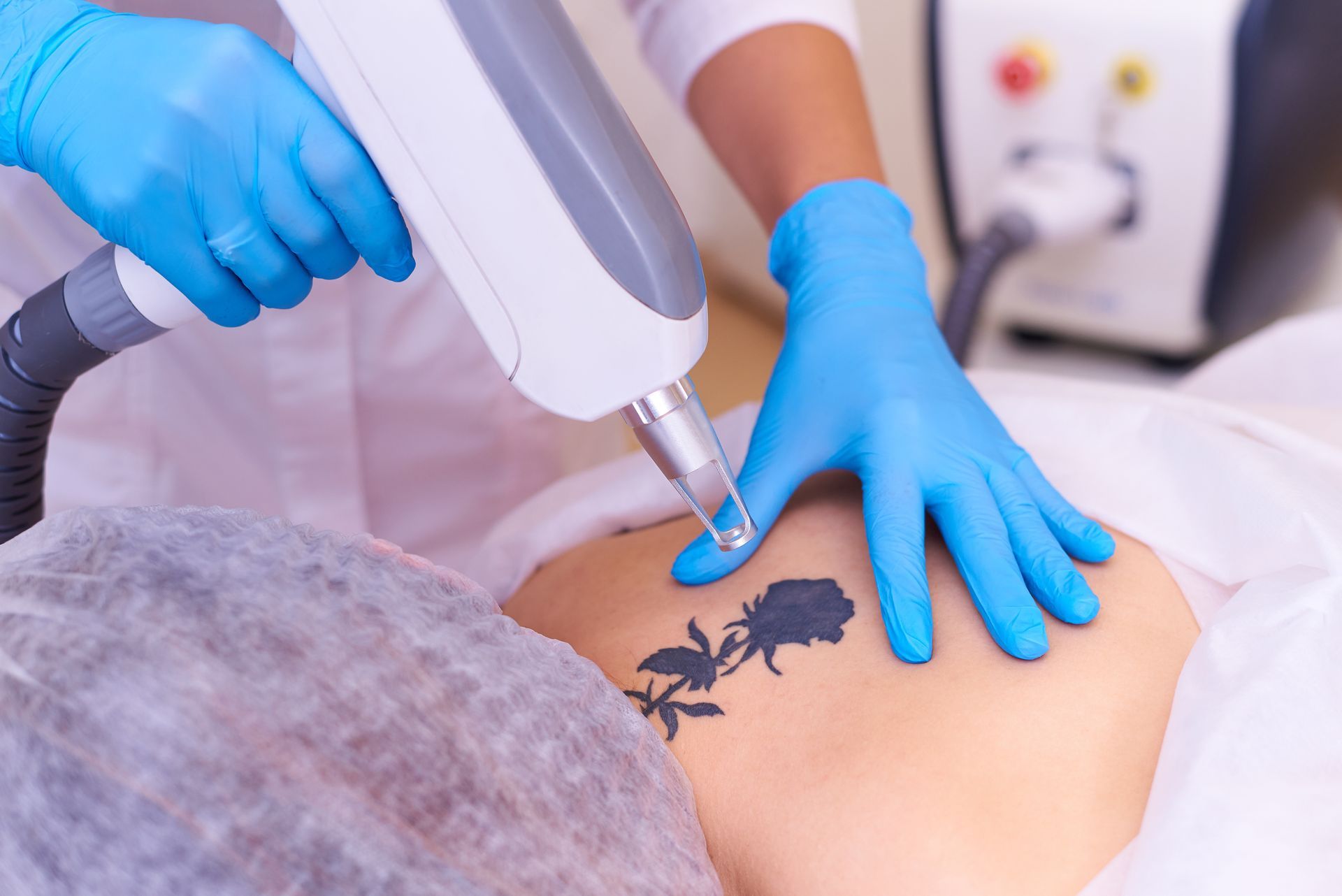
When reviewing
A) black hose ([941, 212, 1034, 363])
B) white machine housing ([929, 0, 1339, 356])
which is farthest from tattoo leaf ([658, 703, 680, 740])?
white machine housing ([929, 0, 1339, 356])

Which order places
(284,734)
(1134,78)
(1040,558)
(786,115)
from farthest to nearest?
(1134,78), (786,115), (1040,558), (284,734)

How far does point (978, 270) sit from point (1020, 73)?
285mm

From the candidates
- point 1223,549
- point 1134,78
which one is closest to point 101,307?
point 1223,549

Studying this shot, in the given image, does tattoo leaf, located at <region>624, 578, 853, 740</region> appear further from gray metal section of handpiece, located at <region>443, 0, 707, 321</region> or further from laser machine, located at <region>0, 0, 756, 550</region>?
gray metal section of handpiece, located at <region>443, 0, 707, 321</region>

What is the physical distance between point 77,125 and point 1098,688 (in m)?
0.80

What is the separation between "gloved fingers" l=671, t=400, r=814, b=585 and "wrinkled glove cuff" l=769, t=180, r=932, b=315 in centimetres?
14

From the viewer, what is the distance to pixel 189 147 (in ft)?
2.26

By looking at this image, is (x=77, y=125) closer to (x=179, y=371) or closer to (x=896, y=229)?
(x=179, y=371)

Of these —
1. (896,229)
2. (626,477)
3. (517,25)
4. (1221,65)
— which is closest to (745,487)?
(626,477)

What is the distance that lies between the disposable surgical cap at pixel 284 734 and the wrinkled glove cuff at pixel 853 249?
471 millimetres

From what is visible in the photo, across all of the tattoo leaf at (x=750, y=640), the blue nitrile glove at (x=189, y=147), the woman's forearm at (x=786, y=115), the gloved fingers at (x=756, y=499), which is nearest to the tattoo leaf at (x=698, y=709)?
the tattoo leaf at (x=750, y=640)

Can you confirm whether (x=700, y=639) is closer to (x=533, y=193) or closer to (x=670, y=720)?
Answer: (x=670, y=720)

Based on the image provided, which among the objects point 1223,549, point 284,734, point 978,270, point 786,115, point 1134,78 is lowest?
point 978,270

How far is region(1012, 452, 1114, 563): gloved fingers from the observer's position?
2.57 feet
